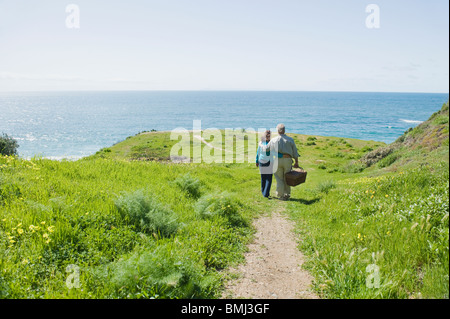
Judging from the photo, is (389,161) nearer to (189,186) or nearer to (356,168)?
(356,168)

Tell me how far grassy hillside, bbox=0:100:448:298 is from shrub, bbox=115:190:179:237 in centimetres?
3

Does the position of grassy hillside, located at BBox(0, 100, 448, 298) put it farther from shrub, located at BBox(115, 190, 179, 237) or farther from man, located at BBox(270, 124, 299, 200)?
man, located at BBox(270, 124, 299, 200)

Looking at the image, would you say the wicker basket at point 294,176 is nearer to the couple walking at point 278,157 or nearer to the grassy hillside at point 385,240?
the couple walking at point 278,157

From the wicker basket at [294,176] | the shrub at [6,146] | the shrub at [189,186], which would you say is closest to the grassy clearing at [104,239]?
the shrub at [189,186]

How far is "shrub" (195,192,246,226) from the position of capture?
833cm

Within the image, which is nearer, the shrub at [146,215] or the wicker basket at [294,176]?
the shrub at [146,215]

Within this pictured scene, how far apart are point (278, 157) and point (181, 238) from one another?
21.2 ft

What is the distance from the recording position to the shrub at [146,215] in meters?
6.80

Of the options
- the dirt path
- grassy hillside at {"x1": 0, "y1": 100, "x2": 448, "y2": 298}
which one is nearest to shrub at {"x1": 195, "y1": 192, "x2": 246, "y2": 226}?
grassy hillside at {"x1": 0, "y1": 100, "x2": 448, "y2": 298}

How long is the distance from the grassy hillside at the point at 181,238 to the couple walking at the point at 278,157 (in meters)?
2.23

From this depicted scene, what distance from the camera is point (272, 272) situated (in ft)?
19.5

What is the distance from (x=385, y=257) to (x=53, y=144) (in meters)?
104
